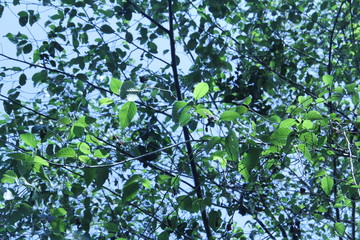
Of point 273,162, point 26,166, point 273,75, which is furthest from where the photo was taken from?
point 273,75

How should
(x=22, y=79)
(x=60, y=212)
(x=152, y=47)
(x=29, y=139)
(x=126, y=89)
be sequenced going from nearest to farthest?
(x=126, y=89), (x=29, y=139), (x=60, y=212), (x=22, y=79), (x=152, y=47)

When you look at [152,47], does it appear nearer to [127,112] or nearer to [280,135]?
[280,135]

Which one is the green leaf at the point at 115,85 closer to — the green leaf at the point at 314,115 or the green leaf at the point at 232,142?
the green leaf at the point at 232,142

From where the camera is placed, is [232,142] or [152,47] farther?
[152,47]

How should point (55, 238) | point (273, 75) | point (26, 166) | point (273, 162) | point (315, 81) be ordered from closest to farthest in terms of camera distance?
point (26, 166) < point (55, 238) < point (273, 162) < point (273, 75) < point (315, 81)

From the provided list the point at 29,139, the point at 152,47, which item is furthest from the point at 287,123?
→ the point at 152,47

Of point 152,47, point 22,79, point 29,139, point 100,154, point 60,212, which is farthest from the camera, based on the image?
point 152,47

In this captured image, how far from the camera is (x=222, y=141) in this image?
1.55m

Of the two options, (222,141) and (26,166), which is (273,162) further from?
(26,166)

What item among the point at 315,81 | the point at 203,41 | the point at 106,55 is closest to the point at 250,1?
the point at 203,41

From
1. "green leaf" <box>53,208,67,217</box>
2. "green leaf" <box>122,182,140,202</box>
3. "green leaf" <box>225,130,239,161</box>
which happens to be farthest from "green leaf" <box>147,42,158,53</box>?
"green leaf" <box>225,130,239,161</box>

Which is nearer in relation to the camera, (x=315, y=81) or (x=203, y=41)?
(x=203, y=41)

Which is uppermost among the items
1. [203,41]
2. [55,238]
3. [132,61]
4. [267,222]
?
[132,61]

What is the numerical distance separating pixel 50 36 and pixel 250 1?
1.43 metres
